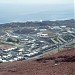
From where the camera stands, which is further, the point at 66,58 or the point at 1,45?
the point at 1,45

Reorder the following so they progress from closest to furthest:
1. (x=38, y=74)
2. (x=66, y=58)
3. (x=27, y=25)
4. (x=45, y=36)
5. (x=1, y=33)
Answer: (x=38, y=74) < (x=66, y=58) < (x=45, y=36) < (x=1, y=33) < (x=27, y=25)

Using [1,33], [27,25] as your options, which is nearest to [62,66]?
[1,33]

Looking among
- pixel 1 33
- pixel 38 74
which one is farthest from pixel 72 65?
pixel 1 33

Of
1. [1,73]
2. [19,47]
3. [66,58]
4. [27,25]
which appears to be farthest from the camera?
[27,25]

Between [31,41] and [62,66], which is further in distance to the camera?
[31,41]

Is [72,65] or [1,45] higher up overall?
[72,65]

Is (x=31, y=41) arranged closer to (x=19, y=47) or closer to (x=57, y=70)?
(x=19, y=47)

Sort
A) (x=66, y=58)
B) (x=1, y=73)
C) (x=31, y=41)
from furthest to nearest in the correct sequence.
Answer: (x=31, y=41) < (x=66, y=58) < (x=1, y=73)

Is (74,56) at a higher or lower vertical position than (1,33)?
higher

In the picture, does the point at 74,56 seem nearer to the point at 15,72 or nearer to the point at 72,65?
the point at 72,65
